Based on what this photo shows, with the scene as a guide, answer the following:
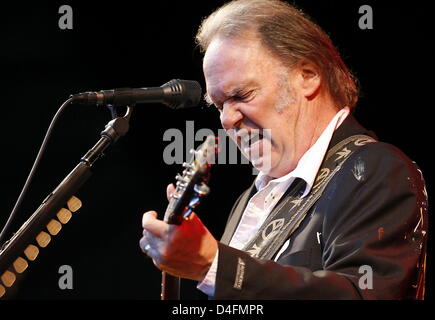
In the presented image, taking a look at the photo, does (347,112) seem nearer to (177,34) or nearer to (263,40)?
(263,40)

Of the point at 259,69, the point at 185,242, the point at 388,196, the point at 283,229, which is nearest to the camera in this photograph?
the point at 185,242

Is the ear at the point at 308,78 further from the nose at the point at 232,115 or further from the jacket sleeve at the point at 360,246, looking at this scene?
the jacket sleeve at the point at 360,246

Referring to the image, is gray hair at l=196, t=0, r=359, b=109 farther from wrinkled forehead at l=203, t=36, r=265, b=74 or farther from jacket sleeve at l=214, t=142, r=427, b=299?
jacket sleeve at l=214, t=142, r=427, b=299

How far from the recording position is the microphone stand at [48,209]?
5.85 ft

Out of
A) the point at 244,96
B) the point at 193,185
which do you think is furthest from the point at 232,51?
the point at 193,185

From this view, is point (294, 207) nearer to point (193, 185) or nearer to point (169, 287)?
point (169, 287)

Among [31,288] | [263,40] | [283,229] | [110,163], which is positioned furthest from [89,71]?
[283,229]

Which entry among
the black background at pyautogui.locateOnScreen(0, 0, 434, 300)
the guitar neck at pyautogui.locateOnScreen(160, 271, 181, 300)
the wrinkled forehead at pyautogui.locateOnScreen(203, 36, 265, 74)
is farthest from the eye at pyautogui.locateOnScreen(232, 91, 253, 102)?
the black background at pyautogui.locateOnScreen(0, 0, 434, 300)

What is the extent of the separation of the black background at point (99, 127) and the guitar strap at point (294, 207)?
4.74 feet

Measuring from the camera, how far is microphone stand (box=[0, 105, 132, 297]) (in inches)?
70.2

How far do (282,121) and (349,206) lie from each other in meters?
0.47

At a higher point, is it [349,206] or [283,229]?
[349,206]

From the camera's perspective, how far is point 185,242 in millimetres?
1422

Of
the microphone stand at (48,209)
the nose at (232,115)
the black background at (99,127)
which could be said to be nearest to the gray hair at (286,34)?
the nose at (232,115)
